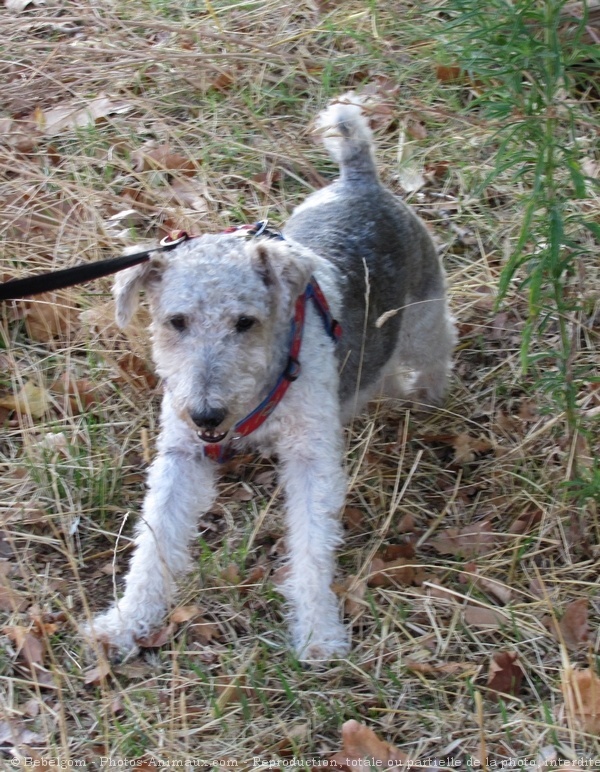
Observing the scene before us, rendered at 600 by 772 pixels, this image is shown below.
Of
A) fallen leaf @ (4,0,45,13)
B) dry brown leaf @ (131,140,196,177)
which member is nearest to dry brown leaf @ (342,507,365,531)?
dry brown leaf @ (131,140,196,177)

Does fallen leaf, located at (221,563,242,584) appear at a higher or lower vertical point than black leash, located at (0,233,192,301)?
lower

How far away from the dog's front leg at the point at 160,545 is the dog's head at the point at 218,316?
498 mm

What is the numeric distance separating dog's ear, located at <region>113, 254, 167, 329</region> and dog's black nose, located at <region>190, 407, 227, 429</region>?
0.73 meters

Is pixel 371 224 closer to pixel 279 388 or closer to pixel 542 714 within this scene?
pixel 279 388

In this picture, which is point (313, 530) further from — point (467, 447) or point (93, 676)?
point (467, 447)

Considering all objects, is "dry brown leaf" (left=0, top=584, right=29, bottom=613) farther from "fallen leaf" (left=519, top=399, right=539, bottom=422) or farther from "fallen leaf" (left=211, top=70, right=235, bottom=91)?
"fallen leaf" (left=211, top=70, right=235, bottom=91)

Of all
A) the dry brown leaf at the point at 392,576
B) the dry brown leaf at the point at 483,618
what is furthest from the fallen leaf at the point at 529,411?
the dry brown leaf at the point at 483,618

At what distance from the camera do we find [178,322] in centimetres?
383

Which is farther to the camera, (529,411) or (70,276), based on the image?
(529,411)

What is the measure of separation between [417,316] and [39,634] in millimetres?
2620

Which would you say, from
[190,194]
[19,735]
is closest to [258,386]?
[19,735]

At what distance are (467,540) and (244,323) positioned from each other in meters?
1.55

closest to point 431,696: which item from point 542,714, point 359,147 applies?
point 542,714

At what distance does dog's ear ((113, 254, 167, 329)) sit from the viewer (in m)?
3.94
